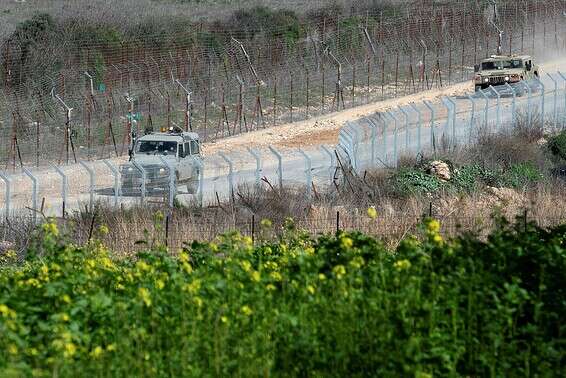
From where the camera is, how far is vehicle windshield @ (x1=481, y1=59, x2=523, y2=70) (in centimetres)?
4647

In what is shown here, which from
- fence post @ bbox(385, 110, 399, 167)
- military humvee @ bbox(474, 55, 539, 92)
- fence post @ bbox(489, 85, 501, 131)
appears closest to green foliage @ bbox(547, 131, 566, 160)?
fence post @ bbox(489, 85, 501, 131)

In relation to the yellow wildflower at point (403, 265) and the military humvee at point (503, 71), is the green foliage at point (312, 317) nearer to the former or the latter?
the yellow wildflower at point (403, 265)

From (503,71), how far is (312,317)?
36.2m

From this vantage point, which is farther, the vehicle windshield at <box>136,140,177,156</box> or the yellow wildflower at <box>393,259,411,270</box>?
the vehicle windshield at <box>136,140,177,156</box>

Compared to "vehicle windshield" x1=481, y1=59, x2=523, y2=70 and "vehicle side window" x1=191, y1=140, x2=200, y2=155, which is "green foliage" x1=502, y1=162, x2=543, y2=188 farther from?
"vehicle windshield" x1=481, y1=59, x2=523, y2=70

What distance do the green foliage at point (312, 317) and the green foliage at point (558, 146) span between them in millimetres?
21904

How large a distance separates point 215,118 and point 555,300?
34.3 metres

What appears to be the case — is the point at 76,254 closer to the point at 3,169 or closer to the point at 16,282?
the point at 16,282

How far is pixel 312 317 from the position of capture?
1095 cm

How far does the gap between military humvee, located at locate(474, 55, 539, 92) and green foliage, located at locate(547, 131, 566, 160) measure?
1101 cm

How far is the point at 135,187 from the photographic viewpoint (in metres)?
28.2

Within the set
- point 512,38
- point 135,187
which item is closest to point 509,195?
point 135,187

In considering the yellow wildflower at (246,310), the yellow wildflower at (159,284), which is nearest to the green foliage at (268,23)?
the yellow wildflower at (159,284)

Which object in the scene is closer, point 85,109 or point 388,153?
point 388,153
